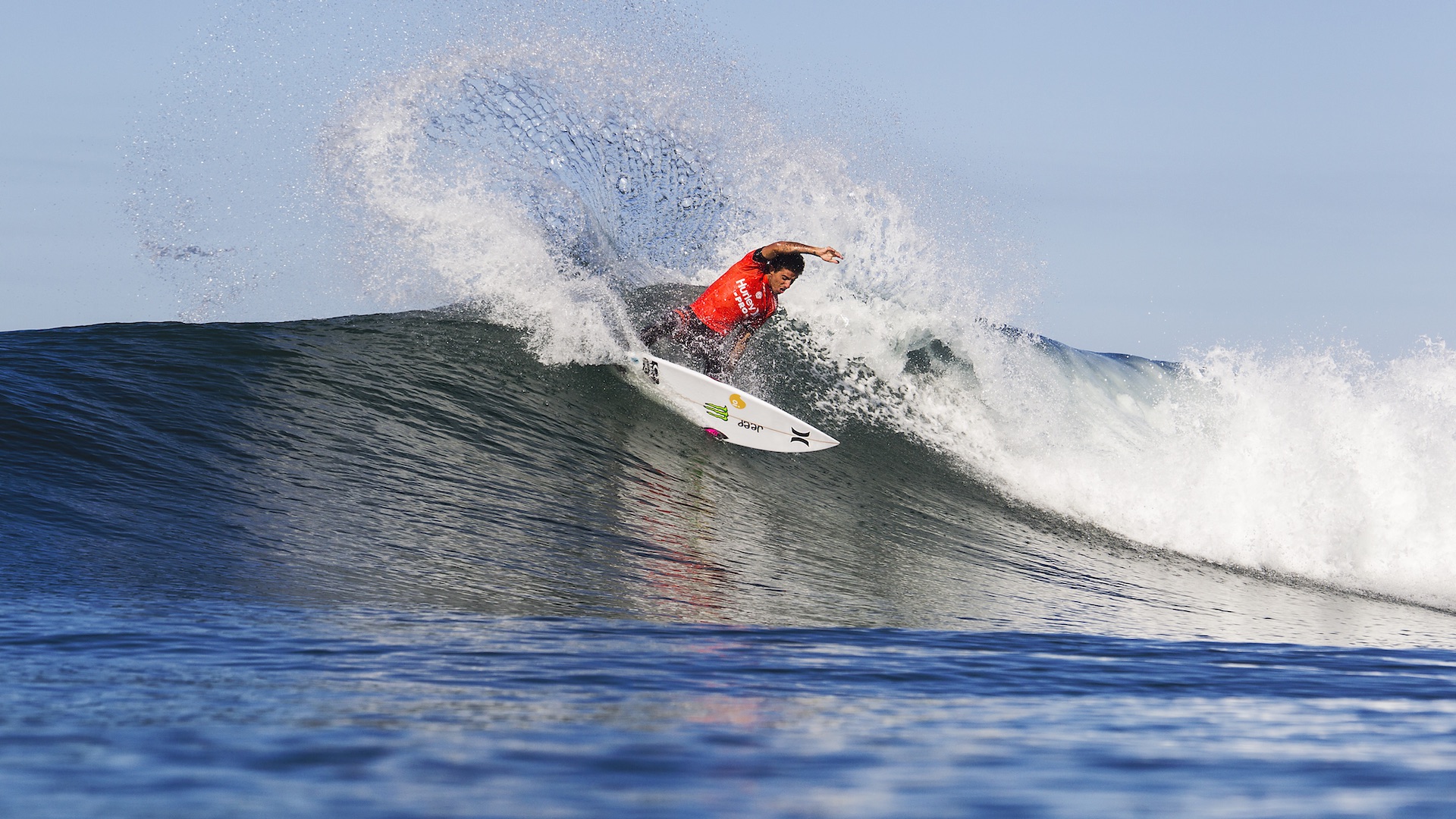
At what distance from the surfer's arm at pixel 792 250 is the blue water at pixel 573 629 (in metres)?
1.55

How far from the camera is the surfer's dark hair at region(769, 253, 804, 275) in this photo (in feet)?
28.1

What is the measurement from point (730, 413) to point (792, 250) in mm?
1348

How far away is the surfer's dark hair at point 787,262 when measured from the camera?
8.55 meters

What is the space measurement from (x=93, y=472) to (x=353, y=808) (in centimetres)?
→ 472

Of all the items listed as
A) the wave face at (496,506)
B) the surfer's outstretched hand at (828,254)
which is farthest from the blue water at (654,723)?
the surfer's outstretched hand at (828,254)

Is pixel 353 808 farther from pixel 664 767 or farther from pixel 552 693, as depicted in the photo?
pixel 552 693

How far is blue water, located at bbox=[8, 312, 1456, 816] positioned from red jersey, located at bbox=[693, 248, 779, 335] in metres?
0.90

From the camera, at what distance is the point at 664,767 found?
93.0 inches

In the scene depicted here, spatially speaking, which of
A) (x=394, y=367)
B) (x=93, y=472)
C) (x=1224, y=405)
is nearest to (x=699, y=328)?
(x=394, y=367)

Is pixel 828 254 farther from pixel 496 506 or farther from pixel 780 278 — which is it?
pixel 496 506

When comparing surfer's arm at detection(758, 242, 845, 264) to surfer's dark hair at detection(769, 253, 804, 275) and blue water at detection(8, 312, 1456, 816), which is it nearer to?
surfer's dark hair at detection(769, 253, 804, 275)

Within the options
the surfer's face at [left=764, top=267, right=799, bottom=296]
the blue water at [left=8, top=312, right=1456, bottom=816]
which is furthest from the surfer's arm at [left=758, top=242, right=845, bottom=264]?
the blue water at [left=8, top=312, right=1456, bottom=816]

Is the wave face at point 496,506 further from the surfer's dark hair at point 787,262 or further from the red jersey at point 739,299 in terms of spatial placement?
the surfer's dark hair at point 787,262

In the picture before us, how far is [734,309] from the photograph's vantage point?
8.70 m
